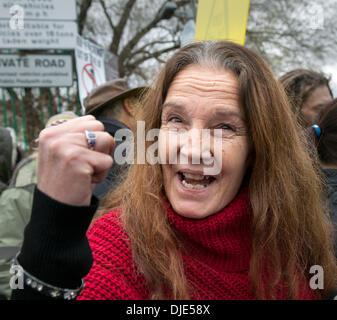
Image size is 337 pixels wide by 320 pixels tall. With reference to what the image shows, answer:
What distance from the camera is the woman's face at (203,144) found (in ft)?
4.09

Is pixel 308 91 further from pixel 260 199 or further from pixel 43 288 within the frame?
pixel 43 288

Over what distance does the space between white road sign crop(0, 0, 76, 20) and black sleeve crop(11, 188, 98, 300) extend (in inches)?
170

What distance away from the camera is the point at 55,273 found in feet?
2.60

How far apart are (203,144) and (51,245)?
63 centimetres

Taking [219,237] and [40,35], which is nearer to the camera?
[219,237]

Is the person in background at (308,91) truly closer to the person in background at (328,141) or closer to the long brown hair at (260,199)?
the person in background at (328,141)

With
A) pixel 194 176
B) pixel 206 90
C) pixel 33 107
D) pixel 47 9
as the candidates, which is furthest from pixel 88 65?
pixel 194 176

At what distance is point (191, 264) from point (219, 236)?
14cm

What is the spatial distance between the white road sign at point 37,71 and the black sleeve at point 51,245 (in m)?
4.25

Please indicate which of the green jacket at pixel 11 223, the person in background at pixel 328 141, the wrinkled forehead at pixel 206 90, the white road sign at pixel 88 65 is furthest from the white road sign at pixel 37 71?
the wrinkled forehead at pixel 206 90

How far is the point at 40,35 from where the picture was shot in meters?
4.62

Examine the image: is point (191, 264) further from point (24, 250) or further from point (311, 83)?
point (311, 83)

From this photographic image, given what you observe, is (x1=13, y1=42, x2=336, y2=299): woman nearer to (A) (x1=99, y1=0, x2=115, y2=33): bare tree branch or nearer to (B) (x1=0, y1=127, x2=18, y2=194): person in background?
(B) (x1=0, y1=127, x2=18, y2=194): person in background

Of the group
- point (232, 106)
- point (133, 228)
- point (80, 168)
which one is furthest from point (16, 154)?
point (80, 168)
